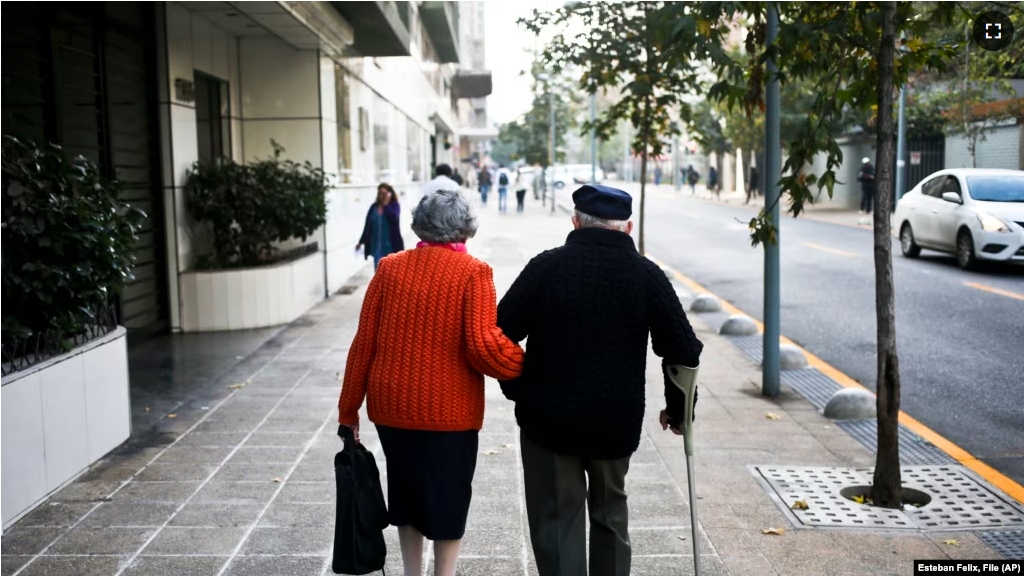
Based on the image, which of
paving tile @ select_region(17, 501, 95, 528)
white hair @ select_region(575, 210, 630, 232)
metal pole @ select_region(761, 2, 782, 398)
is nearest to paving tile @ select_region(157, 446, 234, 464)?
A: paving tile @ select_region(17, 501, 95, 528)

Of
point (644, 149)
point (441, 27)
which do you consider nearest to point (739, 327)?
point (644, 149)

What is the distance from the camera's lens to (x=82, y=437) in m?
6.11

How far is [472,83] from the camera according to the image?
59781 millimetres

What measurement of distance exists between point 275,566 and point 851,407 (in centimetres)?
455

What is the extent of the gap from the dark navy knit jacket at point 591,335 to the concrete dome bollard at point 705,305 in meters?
9.47

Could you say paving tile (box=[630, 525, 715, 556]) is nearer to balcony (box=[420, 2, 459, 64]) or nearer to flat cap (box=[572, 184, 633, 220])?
flat cap (box=[572, 184, 633, 220])

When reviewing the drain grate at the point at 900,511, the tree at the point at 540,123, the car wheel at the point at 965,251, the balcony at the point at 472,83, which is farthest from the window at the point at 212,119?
the balcony at the point at 472,83

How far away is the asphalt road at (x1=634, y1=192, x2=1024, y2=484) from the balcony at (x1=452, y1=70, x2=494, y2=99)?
36873 mm

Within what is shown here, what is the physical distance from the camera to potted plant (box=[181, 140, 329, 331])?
11.4m

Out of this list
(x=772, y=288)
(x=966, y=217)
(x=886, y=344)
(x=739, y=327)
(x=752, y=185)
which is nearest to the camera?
(x=886, y=344)

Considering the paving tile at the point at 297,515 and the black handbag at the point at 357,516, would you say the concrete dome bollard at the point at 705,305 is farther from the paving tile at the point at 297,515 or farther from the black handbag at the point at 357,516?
the black handbag at the point at 357,516

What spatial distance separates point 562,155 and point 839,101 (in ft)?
167

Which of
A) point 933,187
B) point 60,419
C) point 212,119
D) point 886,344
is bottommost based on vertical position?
point 60,419

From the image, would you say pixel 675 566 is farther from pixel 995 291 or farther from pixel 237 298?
pixel 995 291
